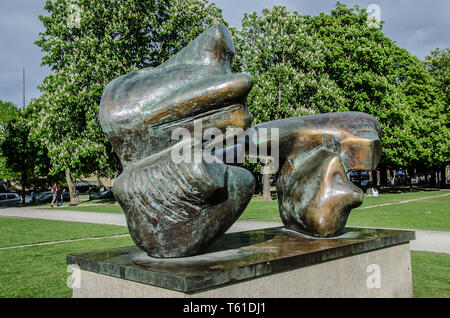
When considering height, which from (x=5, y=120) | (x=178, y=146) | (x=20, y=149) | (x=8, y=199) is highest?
(x=5, y=120)

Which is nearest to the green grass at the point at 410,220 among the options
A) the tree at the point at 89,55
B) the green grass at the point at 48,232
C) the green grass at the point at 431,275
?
the green grass at the point at 431,275

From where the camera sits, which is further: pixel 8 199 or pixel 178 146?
pixel 8 199

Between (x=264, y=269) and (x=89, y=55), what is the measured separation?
71.9 ft

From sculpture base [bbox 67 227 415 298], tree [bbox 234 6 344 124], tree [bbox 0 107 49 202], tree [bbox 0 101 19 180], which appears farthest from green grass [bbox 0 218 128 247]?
tree [bbox 0 101 19 180]

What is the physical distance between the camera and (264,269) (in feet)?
12.8

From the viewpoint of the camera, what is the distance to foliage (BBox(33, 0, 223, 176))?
891 inches

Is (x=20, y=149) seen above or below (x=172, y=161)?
above

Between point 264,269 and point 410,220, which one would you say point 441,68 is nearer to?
point 410,220

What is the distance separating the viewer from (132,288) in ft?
12.5

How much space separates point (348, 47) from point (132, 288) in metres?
28.2

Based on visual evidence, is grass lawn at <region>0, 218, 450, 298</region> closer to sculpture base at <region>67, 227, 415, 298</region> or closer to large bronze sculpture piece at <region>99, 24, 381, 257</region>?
sculpture base at <region>67, 227, 415, 298</region>

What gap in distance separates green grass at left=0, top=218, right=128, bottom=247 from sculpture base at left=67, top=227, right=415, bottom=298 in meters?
7.78

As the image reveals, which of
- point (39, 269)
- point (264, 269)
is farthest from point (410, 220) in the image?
point (264, 269)
